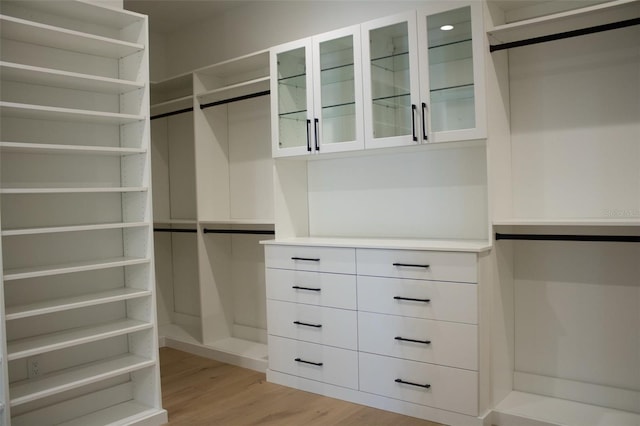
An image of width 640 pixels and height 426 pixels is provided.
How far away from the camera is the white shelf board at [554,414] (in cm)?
255

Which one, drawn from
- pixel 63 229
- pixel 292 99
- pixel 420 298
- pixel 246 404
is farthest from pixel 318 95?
pixel 246 404

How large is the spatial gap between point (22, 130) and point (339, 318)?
202 centimetres

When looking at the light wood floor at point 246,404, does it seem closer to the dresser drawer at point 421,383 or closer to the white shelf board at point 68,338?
the dresser drawer at point 421,383

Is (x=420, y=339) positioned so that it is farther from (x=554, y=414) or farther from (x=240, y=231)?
(x=240, y=231)

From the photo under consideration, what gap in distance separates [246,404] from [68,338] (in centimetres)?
111

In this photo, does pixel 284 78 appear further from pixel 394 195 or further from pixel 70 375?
pixel 70 375

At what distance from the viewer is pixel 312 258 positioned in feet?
10.6

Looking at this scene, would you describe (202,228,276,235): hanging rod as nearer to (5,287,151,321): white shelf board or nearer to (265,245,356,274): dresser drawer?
(265,245,356,274): dresser drawer

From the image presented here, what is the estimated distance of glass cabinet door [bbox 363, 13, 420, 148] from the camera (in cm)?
286

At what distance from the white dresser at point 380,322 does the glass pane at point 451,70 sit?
69 centimetres

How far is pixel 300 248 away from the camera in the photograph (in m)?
3.30

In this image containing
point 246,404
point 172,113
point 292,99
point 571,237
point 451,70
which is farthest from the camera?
point 172,113

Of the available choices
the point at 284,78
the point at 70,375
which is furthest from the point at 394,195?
the point at 70,375

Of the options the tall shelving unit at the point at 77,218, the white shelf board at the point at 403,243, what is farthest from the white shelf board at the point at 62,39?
the white shelf board at the point at 403,243
